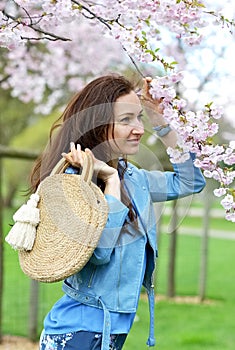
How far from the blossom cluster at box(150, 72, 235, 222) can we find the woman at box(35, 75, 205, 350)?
0.10 metres

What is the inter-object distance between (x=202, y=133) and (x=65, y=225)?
49cm

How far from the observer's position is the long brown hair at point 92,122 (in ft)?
6.76

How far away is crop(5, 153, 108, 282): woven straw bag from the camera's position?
183cm

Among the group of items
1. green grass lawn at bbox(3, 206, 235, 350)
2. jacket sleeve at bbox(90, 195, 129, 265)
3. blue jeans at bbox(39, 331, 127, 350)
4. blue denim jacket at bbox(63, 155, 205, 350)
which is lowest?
green grass lawn at bbox(3, 206, 235, 350)

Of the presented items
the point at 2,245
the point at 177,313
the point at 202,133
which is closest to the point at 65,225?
the point at 202,133

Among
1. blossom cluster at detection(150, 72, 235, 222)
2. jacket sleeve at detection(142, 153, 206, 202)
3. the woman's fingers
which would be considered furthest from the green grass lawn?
the woman's fingers

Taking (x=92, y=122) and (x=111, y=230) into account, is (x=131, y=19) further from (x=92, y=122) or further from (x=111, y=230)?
(x=111, y=230)

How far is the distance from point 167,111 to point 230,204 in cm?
34

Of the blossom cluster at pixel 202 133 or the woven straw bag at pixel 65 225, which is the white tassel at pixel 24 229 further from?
the blossom cluster at pixel 202 133

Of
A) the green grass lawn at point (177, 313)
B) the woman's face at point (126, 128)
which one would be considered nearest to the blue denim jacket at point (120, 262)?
the woman's face at point (126, 128)

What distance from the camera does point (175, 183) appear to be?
7.50ft

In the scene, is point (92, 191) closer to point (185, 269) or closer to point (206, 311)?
point (206, 311)

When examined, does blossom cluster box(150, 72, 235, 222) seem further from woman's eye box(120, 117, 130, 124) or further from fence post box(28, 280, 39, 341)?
fence post box(28, 280, 39, 341)

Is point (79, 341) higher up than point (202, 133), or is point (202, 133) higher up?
point (202, 133)
